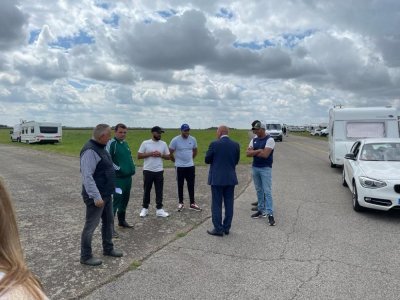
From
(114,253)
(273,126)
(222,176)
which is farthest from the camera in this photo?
(273,126)

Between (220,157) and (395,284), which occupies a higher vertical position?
(220,157)

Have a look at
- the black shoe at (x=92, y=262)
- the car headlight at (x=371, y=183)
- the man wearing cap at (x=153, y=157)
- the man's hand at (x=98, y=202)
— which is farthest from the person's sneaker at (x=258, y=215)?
the man's hand at (x=98, y=202)

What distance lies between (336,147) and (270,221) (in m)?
9.01

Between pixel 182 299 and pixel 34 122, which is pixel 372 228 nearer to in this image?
pixel 182 299

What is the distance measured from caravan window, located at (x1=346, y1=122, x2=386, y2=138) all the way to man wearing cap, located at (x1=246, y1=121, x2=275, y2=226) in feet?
28.9

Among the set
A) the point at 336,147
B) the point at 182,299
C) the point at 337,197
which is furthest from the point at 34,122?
the point at 182,299

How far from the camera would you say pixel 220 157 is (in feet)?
21.1

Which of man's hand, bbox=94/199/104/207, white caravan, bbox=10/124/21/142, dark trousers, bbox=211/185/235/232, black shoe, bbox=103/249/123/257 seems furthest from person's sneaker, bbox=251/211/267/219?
white caravan, bbox=10/124/21/142

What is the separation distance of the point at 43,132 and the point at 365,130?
1405 inches

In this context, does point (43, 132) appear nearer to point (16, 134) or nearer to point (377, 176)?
point (16, 134)

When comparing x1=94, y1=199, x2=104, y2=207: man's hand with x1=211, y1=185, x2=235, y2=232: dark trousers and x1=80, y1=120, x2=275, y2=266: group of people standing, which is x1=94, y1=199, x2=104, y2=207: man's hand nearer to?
x1=80, y1=120, x2=275, y2=266: group of people standing

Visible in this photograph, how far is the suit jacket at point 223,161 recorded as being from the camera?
6402mm

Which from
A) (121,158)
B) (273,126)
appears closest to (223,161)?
(121,158)

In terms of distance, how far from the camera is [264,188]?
7.44m
